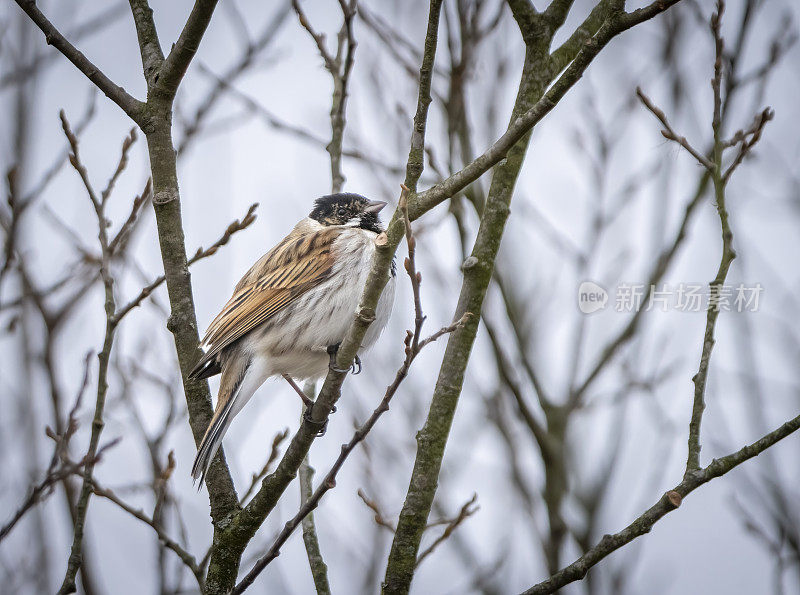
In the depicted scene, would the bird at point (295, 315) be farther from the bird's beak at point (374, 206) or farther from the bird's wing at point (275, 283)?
the bird's beak at point (374, 206)

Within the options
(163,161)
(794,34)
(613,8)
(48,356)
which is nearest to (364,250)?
(163,161)

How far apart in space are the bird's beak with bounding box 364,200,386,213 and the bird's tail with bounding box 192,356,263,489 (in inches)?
66.3

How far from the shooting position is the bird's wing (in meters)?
5.32

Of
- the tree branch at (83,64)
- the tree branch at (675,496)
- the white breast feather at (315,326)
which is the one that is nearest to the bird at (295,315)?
the white breast feather at (315,326)

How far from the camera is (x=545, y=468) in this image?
20.0ft

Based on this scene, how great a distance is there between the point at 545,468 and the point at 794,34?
3577mm

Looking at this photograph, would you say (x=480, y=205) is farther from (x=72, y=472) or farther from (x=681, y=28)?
(x=72, y=472)

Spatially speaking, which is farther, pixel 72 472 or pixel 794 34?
pixel 794 34

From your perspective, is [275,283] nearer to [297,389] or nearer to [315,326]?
[315,326]

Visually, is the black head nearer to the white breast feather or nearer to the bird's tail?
the white breast feather

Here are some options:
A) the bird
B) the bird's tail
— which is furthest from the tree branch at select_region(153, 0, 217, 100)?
the bird's tail

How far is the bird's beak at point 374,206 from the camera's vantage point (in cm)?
632

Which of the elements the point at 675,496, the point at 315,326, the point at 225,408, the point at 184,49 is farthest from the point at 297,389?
the point at 675,496

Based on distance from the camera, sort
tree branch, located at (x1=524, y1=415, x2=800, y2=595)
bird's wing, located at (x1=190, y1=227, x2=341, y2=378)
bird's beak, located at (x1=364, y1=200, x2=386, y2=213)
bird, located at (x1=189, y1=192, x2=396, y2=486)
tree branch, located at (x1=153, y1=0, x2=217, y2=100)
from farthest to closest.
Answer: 1. bird's beak, located at (x1=364, y1=200, x2=386, y2=213)
2. bird's wing, located at (x1=190, y1=227, x2=341, y2=378)
3. bird, located at (x1=189, y1=192, x2=396, y2=486)
4. tree branch, located at (x1=153, y1=0, x2=217, y2=100)
5. tree branch, located at (x1=524, y1=415, x2=800, y2=595)
